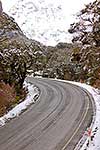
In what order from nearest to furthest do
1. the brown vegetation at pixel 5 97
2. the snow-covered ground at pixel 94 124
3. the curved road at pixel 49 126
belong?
the snow-covered ground at pixel 94 124 → the curved road at pixel 49 126 → the brown vegetation at pixel 5 97

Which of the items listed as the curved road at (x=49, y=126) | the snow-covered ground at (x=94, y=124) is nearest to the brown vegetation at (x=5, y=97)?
the snow-covered ground at (x=94, y=124)

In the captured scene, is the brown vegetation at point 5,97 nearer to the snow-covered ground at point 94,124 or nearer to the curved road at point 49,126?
the snow-covered ground at point 94,124

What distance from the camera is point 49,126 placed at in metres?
22.0

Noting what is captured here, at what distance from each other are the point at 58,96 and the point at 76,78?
2928 cm

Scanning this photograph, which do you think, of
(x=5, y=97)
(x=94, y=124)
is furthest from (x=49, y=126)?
(x=5, y=97)

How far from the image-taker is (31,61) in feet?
140

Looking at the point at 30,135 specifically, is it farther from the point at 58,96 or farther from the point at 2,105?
the point at 58,96

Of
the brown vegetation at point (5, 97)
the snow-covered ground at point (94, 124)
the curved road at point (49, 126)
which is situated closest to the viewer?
the snow-covered ground at point (94, 124)

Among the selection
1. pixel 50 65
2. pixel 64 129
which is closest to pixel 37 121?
Result: pixel 64 129

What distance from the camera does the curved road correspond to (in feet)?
58.7

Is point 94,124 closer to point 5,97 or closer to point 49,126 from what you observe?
point 49,126

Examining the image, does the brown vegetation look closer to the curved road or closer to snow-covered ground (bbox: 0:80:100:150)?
snow-covered ground (bbox: 0:80:100:150)

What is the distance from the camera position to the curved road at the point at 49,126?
1789 centimetres

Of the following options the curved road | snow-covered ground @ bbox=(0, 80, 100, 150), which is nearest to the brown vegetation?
snow-covered ground @ bbox=(0, 80, 100, 150)
